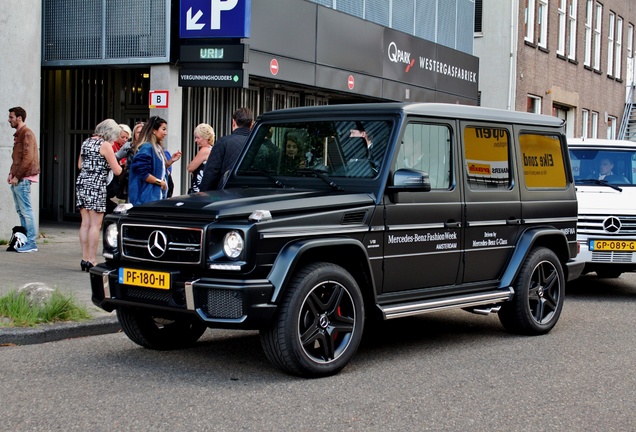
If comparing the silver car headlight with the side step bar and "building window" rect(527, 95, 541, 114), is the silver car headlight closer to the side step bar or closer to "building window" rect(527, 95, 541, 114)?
the side step bar

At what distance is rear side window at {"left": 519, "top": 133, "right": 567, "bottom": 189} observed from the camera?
339 inches

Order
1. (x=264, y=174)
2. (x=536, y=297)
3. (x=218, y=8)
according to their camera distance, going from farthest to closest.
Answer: (x=218, y=8), (x=536, y=297), (x=264, y=174)

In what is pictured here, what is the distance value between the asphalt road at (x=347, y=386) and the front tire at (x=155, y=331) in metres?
0.11

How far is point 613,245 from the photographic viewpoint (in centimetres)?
1131

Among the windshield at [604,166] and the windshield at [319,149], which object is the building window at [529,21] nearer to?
the windshield at [604,166]

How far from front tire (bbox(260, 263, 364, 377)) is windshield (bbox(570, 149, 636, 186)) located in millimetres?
6639

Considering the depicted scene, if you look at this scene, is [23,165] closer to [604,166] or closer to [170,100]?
[170,100]

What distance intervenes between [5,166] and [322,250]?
9673 millimetres

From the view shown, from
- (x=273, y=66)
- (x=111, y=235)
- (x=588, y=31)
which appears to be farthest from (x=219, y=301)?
(x=588, y=31)

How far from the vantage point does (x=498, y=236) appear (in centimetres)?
812

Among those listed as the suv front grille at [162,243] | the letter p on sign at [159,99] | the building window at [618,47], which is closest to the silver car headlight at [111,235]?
the suv front grille at [162,243]

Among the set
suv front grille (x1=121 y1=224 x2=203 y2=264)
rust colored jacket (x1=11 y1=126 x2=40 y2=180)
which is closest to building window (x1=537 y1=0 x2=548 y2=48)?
rust colored jacket (x1=11 y1=126 x2=40 y2=180)

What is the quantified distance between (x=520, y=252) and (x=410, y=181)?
1.73 meters

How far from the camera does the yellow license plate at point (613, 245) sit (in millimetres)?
11281
